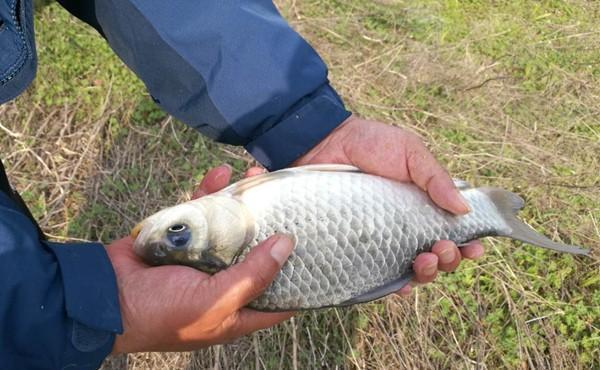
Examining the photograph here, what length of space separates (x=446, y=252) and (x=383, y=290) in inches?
10.4

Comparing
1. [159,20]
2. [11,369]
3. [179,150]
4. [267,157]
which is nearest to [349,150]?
[267,157]

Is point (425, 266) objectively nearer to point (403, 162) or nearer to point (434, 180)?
point (434, 180)

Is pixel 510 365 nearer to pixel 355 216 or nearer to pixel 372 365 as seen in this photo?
pixel 372 365

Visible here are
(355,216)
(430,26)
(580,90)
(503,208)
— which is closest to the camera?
(355,216)

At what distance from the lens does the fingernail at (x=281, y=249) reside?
1.70 metres

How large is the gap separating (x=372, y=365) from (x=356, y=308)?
0.95 ft

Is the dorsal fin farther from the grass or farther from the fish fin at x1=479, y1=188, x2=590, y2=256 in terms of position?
the grass

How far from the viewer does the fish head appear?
1.80 metres

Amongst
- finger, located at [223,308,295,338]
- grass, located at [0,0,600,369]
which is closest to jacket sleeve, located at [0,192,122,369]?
finger, located at [223,308,295,338]

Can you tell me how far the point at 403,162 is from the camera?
216 centimetres

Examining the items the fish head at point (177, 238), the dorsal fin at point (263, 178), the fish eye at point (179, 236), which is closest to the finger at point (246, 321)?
the fish head at point (177, 238)

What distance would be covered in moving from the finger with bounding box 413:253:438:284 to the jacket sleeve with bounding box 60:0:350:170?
608 mm

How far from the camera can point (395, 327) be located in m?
2.86

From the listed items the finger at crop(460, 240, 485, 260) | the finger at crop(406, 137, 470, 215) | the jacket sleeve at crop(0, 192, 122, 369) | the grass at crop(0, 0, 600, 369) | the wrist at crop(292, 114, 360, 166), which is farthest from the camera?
the grass at crop(0, 0, 600, 369)
